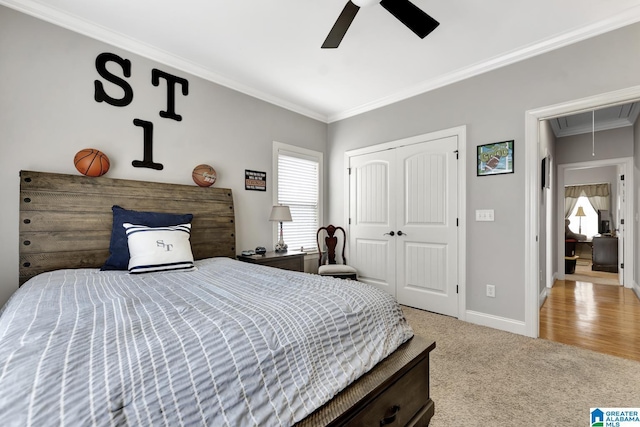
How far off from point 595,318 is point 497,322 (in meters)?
1.33

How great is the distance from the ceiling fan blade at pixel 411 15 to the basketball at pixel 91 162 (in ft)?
7.93

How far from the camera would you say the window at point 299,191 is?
394cm

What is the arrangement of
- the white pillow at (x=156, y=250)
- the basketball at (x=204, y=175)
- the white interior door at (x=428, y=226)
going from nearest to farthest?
1. the white pillow at (x=156, y=250)
2. the basketball at (x=204, y=175)
3. the white interior door at (x=428, y=226)

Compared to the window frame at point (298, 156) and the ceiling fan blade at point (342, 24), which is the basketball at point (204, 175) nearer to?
the window frame at point (298, 156)

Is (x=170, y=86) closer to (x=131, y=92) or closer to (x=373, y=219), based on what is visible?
(x=131, y=92)

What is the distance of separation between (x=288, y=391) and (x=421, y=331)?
2399 mm

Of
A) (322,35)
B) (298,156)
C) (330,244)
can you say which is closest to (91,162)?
(322,35)

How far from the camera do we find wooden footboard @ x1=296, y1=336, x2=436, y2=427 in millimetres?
955

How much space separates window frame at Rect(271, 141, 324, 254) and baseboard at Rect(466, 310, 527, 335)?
2.17m

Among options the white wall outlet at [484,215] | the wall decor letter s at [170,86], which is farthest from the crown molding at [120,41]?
the white wall outlet at [484,215]

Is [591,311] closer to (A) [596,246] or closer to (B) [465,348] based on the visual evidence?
(B) [465,348]

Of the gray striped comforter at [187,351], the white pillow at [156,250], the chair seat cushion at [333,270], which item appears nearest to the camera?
the gray striped comforter at [187,351]

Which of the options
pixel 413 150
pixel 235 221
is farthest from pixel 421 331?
pixel 235 221

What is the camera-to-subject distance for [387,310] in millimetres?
1396
